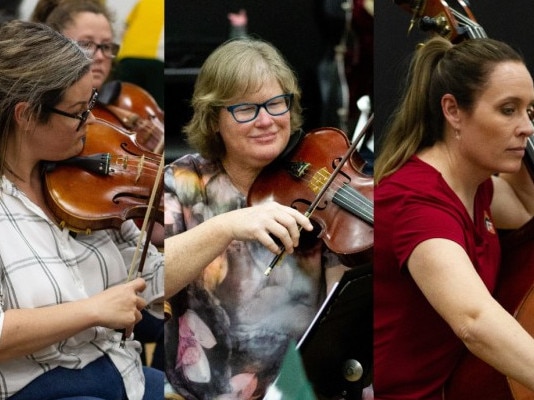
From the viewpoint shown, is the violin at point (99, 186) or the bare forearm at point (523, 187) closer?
the violin at point (99, 186)

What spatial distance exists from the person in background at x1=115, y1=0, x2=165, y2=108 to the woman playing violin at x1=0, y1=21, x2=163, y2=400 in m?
0.32

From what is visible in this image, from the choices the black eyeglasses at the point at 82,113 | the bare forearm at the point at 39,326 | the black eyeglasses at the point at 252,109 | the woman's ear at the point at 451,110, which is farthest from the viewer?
the woman's ear at the point at 451,110

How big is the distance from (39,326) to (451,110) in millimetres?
1112

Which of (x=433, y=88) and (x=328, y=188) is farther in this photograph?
(x=433, y=88)

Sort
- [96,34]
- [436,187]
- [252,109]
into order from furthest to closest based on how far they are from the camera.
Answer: [96,34] < [436,187] < [252,109]

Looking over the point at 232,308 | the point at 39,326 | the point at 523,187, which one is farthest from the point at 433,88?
the point at 39,326

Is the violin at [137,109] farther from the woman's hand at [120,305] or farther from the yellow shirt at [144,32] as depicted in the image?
the woman's hand at [120,305]

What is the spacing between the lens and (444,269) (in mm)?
2088

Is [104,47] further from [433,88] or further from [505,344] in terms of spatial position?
[505,344]

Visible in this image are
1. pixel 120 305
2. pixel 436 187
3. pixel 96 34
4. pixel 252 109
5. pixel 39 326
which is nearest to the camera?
pixel 39 326

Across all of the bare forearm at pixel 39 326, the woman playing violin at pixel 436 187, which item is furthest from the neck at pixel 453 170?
the bare forearm at pixel 39 326

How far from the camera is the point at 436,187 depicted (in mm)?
2221

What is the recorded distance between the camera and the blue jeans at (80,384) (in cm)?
195

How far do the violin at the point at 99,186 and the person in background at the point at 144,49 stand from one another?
369 mm
